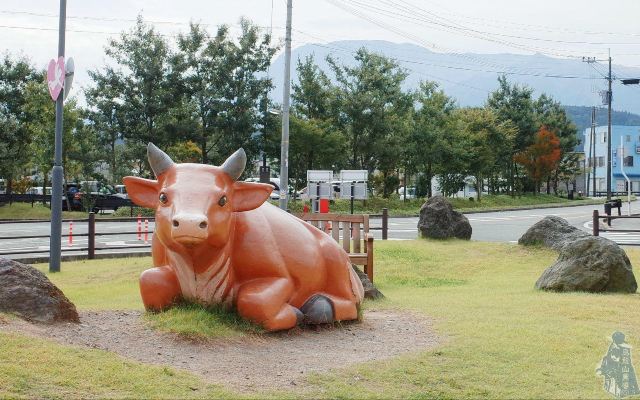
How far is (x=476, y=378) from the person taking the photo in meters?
5.68

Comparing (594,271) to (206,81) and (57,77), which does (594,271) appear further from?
(206,81)

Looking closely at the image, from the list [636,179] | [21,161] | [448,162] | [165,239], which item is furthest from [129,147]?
[636,179]

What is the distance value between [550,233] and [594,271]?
6112mm

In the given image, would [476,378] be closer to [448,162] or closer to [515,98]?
[448,162]

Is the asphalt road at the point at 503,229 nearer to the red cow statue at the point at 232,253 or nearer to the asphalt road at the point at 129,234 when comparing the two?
the asphalt road at the point at 129,234

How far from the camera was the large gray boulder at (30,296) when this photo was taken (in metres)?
6.43

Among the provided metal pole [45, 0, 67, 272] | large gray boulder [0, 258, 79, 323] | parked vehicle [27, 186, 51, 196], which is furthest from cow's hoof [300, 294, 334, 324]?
parked vehicle [27, 186, 51, 196]

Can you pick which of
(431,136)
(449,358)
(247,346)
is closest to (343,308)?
(247,346)

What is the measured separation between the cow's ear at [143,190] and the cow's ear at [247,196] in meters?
0.79

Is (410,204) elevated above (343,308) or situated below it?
above

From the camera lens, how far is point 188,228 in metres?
6.27

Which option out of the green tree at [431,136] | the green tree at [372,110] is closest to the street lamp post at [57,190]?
the green tree at [372,110]

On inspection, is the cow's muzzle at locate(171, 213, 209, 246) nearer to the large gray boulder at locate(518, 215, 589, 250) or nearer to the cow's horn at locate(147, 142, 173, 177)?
the cow's horn at locate(147, 142, 173, 177)

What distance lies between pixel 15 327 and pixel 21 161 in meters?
31.1
